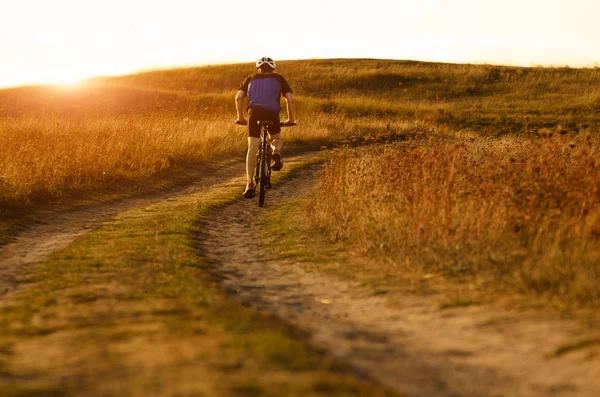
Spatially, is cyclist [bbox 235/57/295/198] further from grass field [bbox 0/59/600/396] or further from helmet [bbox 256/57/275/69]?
grass field [bbox 0/59/600/396]

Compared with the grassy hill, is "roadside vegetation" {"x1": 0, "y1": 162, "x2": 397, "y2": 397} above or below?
below

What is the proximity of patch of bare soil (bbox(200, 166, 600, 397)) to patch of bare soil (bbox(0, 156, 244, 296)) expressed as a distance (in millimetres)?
2190

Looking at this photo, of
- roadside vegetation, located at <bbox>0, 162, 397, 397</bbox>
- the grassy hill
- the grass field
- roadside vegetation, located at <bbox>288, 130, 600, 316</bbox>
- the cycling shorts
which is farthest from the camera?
the grassy hill

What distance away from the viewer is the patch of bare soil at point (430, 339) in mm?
4270

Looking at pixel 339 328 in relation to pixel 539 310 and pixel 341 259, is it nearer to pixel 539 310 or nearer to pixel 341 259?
pixel 539 310

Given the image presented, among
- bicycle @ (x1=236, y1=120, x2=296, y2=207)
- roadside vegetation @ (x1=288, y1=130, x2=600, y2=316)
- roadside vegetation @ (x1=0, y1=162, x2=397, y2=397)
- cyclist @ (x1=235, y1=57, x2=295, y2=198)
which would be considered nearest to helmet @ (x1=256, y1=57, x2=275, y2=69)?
cyclist @ (x1=235, y1=57, x2=295, y2=198)

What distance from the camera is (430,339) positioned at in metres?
5.16

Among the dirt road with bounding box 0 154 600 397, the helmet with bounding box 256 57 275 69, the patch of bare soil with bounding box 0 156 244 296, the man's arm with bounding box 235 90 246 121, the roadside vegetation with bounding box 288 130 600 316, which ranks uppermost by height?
the helmet with bounding box 256 57 275 69

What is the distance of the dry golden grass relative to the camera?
627 cm

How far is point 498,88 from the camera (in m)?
54.0

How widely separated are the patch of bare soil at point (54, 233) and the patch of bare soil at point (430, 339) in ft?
7.18

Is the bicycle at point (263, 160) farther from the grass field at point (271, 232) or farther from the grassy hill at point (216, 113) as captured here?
the grassy hill at point (216, 113)

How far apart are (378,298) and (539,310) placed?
4.57 ft

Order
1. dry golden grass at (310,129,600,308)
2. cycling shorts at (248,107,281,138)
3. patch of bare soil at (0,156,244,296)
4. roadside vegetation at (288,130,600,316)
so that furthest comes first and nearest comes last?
1. cycling shorts at (248,107,281,138)
2. patch of bare soil at (0,156,244,296)
3. dry golden grass at (310,129,600,308)
4. roadside vegetation at (288,130,600,316)
